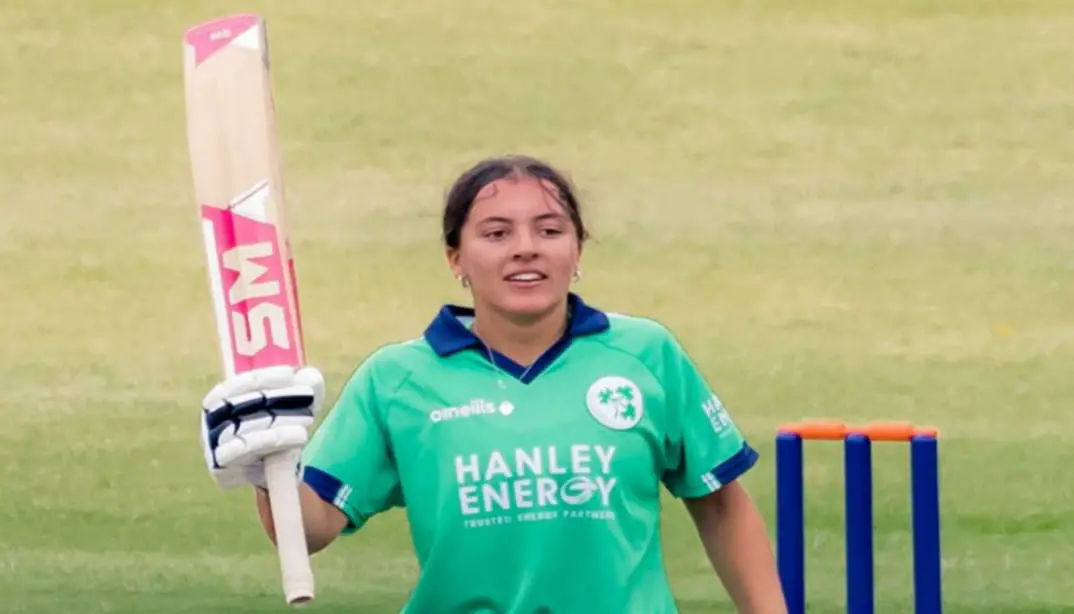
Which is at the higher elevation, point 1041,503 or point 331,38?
point 331,38

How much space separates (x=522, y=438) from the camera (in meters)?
2.83

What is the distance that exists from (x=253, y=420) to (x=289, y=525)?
0.15 m

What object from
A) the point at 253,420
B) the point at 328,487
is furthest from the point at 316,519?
the point at 253,420

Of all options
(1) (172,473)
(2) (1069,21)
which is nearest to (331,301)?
(1) (172,473)

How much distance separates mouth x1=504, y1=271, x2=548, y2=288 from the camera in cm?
286

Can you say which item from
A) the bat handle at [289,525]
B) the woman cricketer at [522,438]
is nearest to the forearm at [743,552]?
the woman cricketer at [522,438]

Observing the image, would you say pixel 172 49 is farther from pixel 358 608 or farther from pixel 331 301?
pixel 358 608

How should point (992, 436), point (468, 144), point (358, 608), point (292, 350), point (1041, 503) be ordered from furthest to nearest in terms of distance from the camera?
1. point (468, 144)
2. point (992, 436)
3. point (1041, 503)
4. point (358, 608)
5. point (292, 350)

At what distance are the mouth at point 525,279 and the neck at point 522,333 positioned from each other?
5cm

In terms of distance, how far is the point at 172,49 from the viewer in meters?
9.25

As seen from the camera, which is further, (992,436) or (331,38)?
(331,38)

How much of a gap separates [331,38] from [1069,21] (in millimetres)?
3147

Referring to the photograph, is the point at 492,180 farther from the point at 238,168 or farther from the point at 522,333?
the point at 238,168

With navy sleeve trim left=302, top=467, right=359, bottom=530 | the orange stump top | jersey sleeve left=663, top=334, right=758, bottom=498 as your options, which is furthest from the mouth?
the orange stump top
